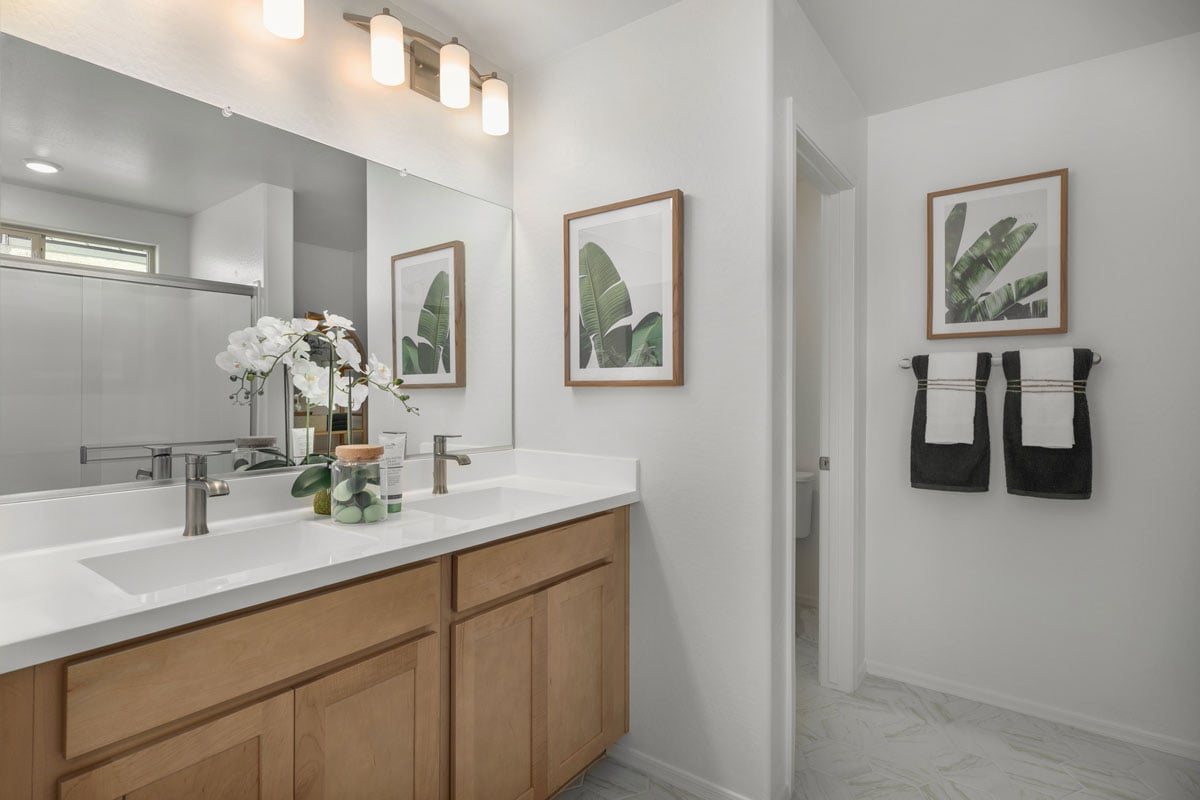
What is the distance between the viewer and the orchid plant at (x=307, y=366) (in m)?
1.53

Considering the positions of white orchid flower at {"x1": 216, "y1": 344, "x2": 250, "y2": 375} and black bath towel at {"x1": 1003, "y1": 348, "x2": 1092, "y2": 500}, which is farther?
black bath towel at {"x1": 1003, "y1": 348, "x2": 1092, "y2": 500}

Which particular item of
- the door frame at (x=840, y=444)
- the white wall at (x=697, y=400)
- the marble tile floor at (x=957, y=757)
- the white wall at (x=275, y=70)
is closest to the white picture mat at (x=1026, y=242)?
the door frame at (x=840, y=444)

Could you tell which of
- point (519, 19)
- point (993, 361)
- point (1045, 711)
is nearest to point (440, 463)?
point (519, 19)

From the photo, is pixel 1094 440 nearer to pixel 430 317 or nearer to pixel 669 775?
pixel 669 775

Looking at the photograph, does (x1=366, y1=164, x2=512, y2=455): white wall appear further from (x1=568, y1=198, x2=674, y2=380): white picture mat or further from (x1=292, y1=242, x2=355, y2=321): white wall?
(x1=568, y1=198, x2=674, y2=380): white picture mat

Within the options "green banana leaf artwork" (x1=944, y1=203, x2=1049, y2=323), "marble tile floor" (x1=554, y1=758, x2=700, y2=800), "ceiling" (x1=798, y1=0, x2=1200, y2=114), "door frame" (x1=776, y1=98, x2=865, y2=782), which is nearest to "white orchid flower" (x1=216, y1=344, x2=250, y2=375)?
"marble tile floor" (x1=554, y1=758, x2=700, y2=800)

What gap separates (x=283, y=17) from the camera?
151 cm

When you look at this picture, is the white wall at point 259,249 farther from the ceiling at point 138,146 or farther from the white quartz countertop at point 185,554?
the white quartz countertop at point 185,554

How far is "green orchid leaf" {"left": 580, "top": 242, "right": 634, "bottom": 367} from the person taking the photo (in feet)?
6.68

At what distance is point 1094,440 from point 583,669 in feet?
6.59

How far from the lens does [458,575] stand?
1.41 meters

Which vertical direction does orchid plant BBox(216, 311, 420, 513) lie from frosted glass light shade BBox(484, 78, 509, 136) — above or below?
below

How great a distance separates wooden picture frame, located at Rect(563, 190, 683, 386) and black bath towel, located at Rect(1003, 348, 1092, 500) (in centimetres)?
135

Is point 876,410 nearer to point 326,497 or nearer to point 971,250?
Result: point 971,250
